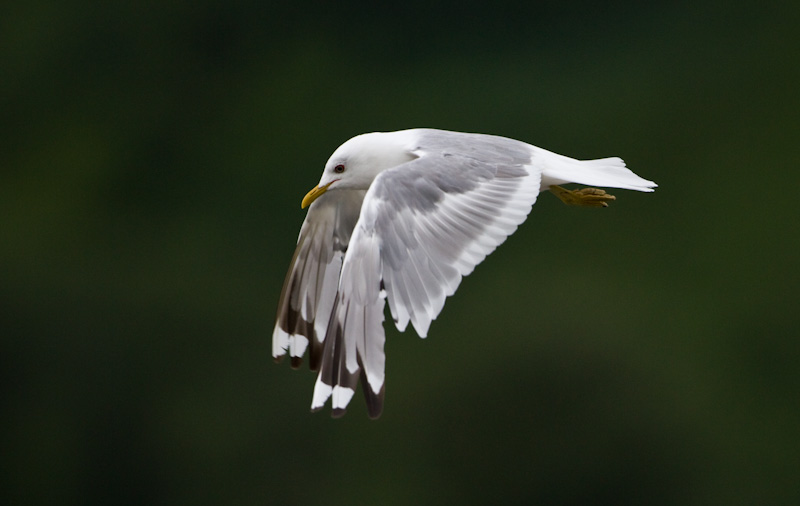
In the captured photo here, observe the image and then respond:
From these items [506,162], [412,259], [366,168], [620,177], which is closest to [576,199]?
[620,177]

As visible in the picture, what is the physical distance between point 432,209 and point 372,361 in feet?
1.01

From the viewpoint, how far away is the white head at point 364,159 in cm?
210

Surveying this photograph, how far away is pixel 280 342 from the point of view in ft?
7.54

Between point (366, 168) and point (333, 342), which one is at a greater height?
point (366, 168)

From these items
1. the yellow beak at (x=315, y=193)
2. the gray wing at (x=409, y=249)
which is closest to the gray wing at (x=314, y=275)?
the yellow beak at (x=315, y=193)

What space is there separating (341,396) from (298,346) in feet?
1.66

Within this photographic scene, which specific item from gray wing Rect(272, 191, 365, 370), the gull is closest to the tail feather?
the gull

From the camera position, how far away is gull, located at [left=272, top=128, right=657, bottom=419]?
5.75ft

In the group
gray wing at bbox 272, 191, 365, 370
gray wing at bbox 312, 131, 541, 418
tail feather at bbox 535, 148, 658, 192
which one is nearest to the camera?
gray wing at bbox 312, 131, 541, 418

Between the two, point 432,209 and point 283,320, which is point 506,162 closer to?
point 432,209

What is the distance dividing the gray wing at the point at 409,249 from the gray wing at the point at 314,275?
1.25ft

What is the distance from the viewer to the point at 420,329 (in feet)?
5.56

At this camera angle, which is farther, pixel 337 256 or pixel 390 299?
pixel 337 256

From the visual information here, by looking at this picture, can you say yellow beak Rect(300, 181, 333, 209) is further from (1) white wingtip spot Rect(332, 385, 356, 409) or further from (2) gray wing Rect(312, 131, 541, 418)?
(1) white wingtip spot Rect(332, 385, 356, 409)
